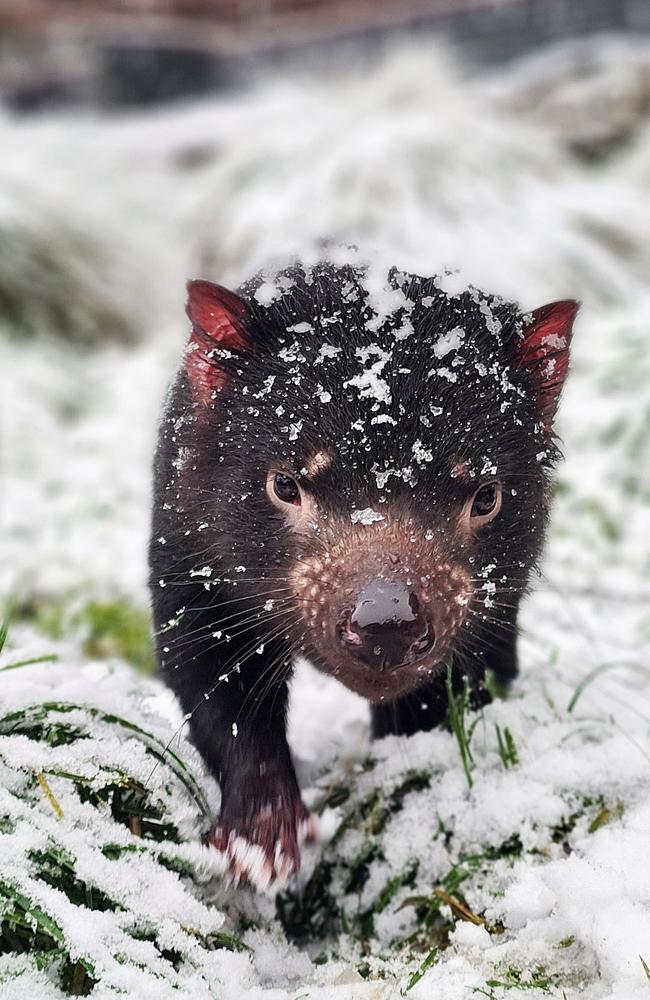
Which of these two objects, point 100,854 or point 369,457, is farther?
point 369,457

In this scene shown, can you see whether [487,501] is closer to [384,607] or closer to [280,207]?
[384,607]

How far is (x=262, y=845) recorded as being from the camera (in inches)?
65.3

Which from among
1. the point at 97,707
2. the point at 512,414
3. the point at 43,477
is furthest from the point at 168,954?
the point at 43,477

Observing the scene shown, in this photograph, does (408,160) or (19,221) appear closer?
(19,221)

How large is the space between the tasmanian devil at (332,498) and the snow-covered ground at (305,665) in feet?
0.55

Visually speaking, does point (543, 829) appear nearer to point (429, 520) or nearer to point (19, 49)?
point (429, 520)

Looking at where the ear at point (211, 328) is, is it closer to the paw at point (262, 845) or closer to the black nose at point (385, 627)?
the black nose at point (385, 627)

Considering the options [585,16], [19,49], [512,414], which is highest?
[19,49]

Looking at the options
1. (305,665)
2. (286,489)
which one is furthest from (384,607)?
(305,665)

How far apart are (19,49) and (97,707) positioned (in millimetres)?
11526

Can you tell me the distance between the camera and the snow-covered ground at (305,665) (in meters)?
1.45

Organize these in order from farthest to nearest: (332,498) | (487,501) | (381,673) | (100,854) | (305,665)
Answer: (305,665)
(487,501)
(332,498)
(381,673)
(100,854)

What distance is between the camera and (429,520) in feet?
5.41

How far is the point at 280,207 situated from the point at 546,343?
6917 millimetres
